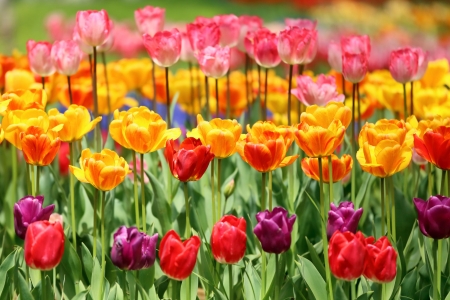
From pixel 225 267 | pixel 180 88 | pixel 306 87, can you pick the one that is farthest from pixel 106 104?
pixel 225 267

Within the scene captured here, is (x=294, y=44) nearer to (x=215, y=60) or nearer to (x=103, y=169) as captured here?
(x=215, y=60)

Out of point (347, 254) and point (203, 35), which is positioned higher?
point (203, 35)

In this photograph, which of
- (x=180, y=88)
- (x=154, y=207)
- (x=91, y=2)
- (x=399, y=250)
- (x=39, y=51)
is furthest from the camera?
(x=91, y=2)

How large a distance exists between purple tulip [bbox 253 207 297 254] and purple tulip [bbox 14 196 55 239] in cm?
46

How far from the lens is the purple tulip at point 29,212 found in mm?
1606

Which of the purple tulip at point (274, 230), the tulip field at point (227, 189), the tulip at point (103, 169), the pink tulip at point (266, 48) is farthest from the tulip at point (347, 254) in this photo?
the pink tulip at point (266, 48)

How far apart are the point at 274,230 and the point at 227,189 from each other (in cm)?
60

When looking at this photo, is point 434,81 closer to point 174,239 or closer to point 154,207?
point 154,207

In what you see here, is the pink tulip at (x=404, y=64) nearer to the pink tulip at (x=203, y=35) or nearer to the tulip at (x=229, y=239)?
the pink tulip at (x=203, y=35)

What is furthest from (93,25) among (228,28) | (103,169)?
(103,169)

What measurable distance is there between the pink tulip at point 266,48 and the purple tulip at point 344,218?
2.21 feet

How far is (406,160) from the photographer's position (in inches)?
63.9

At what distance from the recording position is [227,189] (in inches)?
82.9

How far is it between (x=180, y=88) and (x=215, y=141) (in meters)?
1.27
